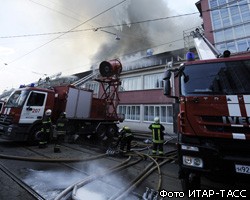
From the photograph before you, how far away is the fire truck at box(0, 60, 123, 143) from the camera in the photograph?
8586 mm

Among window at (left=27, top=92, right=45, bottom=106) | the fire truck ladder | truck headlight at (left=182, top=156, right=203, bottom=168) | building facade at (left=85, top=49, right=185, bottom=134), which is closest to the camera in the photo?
truck headlight at (left=182, top=156, right=203, bottom=168)

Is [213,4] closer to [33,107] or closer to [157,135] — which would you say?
[157,135]

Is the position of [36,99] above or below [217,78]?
above

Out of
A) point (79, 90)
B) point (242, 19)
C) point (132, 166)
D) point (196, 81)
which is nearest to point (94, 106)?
point (79, 90)

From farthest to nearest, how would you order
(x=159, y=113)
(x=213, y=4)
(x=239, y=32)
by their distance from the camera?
(x=213, y=4)
(x=159, y=113)
(x=239, y=32)

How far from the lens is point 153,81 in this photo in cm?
1897

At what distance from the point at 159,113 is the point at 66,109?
10.1 meters

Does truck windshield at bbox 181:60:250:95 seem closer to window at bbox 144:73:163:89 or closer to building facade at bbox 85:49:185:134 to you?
building facade at bbox 85:49:185:134

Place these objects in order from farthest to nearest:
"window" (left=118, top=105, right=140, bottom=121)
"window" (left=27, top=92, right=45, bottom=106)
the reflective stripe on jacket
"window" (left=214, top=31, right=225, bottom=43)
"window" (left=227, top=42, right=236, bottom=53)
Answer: "window" (left=118, top=105, right=140, bottom=121) < "window" (left=214, top=31, right=225, bottom=43) < "window" (left=227, top=42, right=236, bottom=53) < "window" (left=27, top=92, right=45, bottom=106) < the reflective stripe on jacket

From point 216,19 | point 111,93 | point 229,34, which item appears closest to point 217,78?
point 111,93

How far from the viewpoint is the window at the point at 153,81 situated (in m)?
18.4

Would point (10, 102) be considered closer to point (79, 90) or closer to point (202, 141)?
point (79, 90)

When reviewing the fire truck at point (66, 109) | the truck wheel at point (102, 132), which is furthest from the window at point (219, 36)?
the truck wheel at point (102, 132)

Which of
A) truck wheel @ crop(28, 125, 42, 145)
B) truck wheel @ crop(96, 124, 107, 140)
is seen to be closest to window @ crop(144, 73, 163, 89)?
truck wheel @ crop(96, 124, 107, 140)
